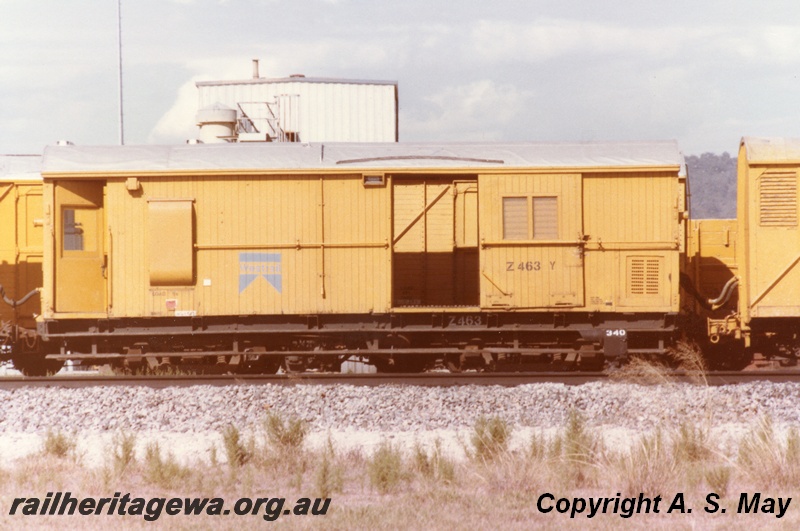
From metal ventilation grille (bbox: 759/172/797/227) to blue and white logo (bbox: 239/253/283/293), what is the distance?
817cm

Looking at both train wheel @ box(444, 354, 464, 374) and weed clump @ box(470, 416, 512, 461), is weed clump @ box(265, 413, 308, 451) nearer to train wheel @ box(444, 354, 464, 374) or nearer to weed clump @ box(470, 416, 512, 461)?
weed clump @ box(470, 416, 512, 461)

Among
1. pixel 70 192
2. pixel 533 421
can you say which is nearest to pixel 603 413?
pixel 533 421

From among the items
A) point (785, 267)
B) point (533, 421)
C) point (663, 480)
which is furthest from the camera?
point (785, 267)

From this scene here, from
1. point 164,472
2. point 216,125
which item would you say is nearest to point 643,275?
point 164,472

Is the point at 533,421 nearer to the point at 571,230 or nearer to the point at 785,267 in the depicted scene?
the point at 571,230

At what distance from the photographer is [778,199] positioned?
14.5 metres

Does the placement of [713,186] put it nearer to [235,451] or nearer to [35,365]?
[35,365]

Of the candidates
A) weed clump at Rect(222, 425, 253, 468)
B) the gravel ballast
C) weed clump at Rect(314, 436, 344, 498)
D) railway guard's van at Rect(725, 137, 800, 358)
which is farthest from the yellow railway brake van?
weed clump at Rect(314, 436, 344, 498)

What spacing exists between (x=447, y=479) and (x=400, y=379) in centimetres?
550

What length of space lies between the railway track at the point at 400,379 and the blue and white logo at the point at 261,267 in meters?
1.66

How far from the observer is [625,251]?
14.6 metres

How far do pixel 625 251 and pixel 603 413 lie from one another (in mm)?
3630

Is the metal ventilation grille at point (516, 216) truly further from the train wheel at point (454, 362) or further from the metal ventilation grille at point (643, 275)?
the train wheel at point (454, 362)

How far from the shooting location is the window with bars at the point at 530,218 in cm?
1470
